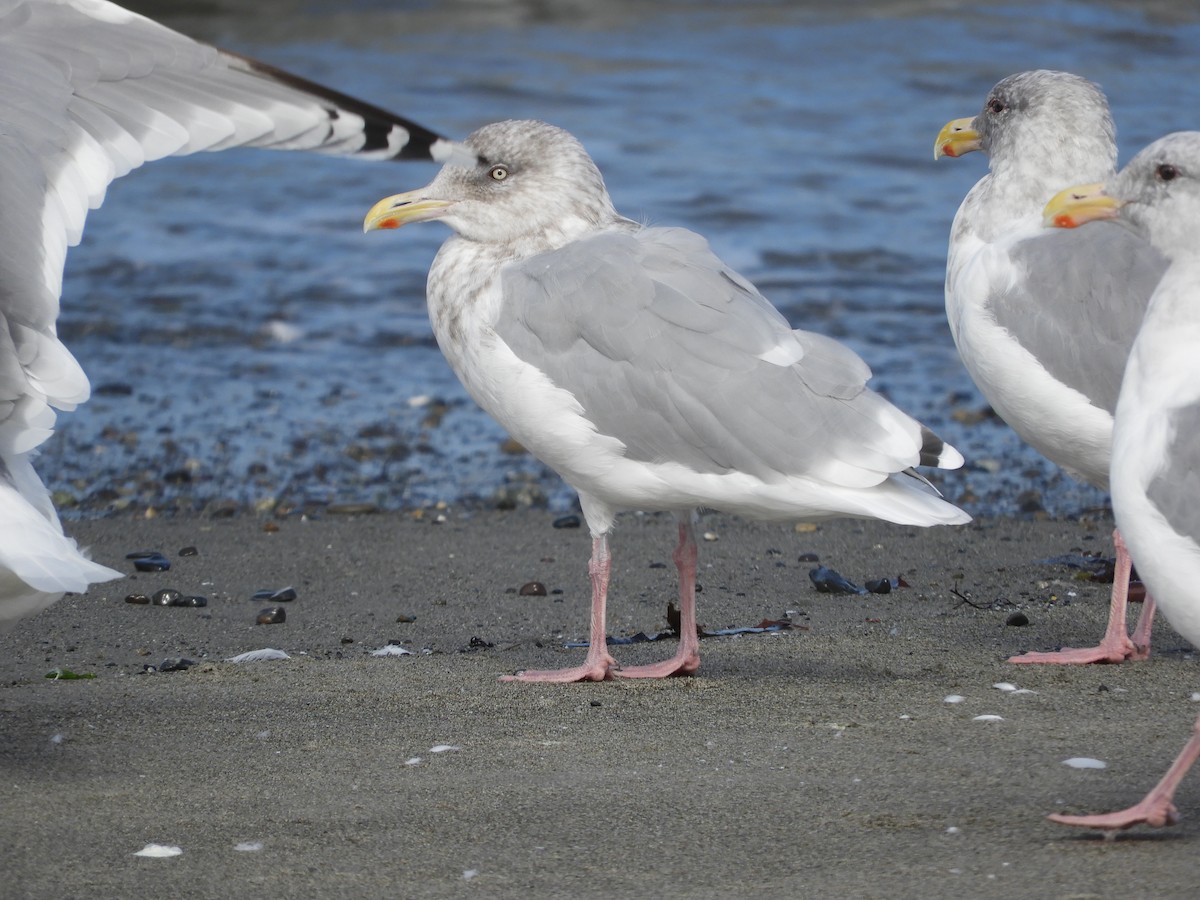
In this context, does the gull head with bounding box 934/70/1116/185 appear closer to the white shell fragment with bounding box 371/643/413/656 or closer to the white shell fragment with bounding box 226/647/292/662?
the white shell fragment with bounding box 371/643/413/656

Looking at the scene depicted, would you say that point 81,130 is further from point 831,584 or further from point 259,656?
point 831,584

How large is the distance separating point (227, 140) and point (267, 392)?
491 centimetres

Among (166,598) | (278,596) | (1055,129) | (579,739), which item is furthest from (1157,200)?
(166,598)

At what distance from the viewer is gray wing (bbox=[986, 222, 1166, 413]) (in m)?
5.22

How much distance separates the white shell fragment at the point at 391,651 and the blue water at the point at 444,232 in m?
2.18

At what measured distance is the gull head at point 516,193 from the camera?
520 cm

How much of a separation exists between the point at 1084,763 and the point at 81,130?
9.89 feet

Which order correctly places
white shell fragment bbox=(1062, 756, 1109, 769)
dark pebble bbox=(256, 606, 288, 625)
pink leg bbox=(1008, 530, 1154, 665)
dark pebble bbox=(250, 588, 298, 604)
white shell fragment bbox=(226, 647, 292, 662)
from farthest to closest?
dark pebble bbox=(250, 588, 298, 604), dark pebble bbox=(256, 606, 288, 625), white shell fragment bbox=(226, 647, 292, 662), pink leg bbox=(1008, 530, 1154, 665), white shell fragment bbox=(1062, 756, 1109, 769)

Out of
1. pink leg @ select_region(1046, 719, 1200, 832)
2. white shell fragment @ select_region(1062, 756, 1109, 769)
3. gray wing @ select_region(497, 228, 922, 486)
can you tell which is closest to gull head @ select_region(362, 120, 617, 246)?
gray wing @ select_region(497, 228, 922, 486)

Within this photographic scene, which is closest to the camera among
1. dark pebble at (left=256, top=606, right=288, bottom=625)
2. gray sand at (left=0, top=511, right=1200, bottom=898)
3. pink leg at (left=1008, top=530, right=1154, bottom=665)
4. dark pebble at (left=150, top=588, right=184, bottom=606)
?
gray sand at (left=0, top=511, right=1200, bottom=898)

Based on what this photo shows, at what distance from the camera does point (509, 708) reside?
4.47 m

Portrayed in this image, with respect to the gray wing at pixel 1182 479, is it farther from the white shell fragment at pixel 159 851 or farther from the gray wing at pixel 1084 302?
the white shell fragment at pixel 159 851

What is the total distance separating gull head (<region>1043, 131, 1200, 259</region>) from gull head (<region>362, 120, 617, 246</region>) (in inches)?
68.8

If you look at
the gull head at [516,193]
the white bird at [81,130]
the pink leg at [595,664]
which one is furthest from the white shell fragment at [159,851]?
the gull head at [516,193]
